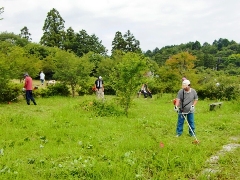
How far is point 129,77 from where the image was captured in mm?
11836

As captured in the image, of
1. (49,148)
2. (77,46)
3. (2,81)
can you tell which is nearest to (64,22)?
(77,46)

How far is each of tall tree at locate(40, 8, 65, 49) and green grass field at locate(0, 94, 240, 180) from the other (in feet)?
140

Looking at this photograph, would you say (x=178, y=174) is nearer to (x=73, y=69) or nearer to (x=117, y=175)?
(x=117, y=175)

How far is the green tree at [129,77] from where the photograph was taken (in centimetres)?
1166

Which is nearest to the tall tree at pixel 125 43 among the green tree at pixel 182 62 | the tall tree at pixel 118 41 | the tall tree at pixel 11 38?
the tall tree at pixel 118 41

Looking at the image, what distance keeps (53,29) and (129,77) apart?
42.7 metres

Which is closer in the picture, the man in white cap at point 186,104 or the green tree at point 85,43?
the man in white cap at point 186,104

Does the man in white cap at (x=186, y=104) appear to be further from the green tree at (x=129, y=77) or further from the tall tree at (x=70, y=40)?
the tall tree at (x=70, y=40)

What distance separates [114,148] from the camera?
6.50 m

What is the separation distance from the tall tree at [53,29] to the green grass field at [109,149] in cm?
4263

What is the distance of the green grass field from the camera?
5059 millimetres

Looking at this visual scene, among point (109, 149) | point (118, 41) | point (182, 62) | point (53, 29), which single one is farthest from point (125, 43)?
point (109, 149)

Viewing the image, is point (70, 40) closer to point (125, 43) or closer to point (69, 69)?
point (125, 43)

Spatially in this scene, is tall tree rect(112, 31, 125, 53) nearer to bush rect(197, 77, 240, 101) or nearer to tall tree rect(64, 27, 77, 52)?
tall tree rect(64, 27, 77, 52)
